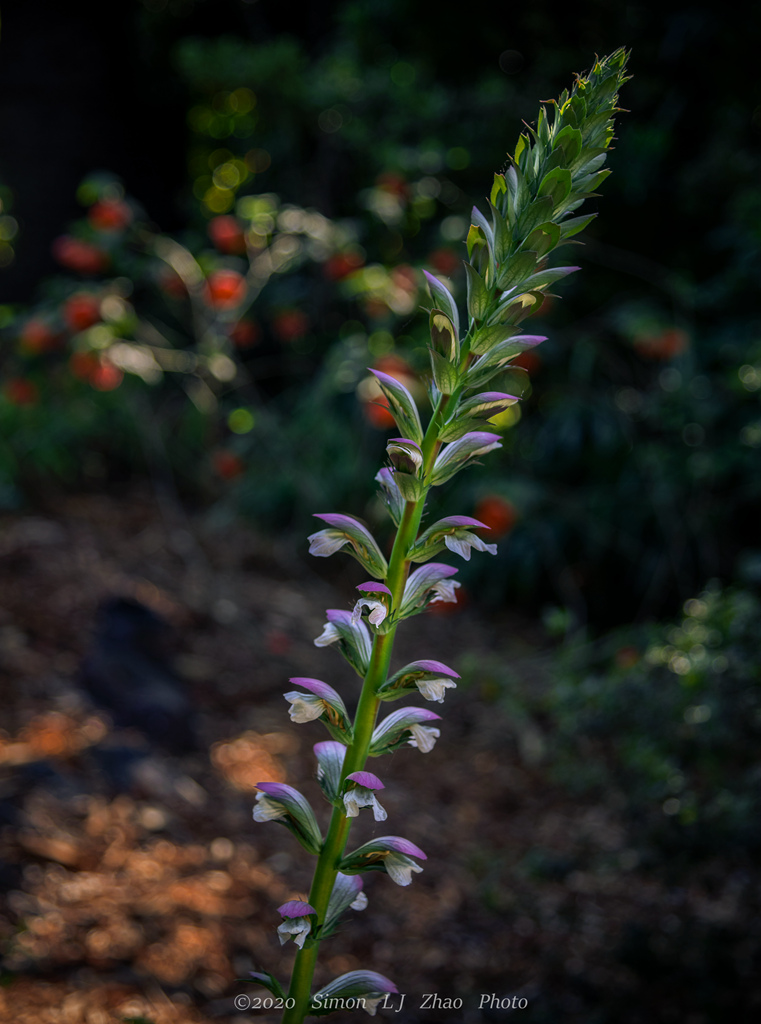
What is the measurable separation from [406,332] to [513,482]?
109 centimetres

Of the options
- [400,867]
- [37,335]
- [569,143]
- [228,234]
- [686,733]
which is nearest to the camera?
[569,143]

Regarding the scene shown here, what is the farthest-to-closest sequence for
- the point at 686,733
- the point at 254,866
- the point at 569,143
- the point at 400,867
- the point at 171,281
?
the point at 171,281 → the point at 254,866 → the point at 686,733 → the point at 400,867 → the point at 569,143

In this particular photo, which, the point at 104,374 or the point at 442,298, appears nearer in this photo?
the point at 442,298

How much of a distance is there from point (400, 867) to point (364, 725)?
6.4 inches

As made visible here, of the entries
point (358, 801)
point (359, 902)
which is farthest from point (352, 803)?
point (359, 902)

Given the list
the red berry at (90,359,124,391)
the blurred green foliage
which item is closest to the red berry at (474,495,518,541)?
the blurred green foliage

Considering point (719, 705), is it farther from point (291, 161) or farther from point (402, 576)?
point (291, 161)

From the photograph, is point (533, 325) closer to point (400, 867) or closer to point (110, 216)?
point (110, 216)

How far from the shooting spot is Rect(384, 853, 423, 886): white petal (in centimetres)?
82

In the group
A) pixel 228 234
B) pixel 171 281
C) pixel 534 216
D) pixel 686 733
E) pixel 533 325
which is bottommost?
pixel 534 216

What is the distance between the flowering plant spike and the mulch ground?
3.23 feet

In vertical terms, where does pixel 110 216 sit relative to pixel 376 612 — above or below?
above

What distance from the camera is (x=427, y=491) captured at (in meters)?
0.78

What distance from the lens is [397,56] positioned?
5688 millimetres
